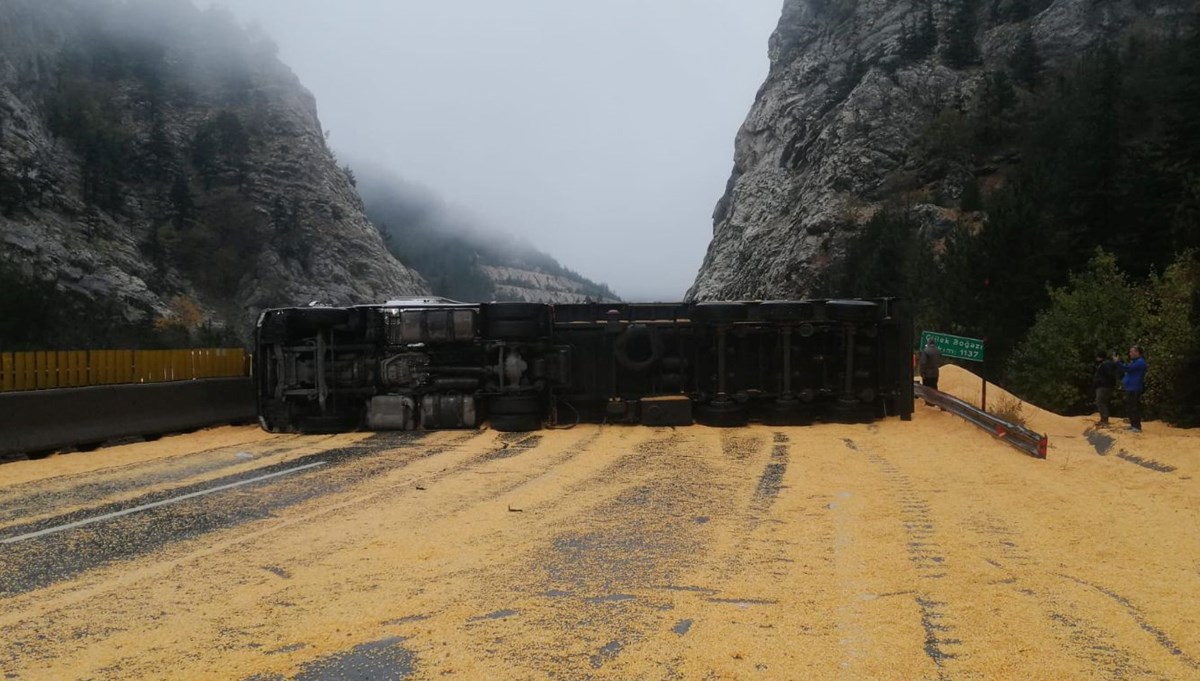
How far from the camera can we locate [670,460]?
11.3m

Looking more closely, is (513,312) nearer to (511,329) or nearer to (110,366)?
(511,329)

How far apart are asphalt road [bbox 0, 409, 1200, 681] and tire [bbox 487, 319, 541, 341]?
467cm

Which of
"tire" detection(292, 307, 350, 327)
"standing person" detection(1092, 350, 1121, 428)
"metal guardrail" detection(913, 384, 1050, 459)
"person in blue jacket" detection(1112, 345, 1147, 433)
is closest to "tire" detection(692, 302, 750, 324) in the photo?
"metal guardrail" detection(913, 384, 1050, 459)

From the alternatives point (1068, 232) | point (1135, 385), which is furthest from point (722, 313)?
point (1068, 232)

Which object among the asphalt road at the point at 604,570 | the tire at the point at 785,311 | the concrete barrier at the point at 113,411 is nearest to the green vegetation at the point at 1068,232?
the tire at the point at 785,311

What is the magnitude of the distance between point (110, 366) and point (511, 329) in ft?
22.9

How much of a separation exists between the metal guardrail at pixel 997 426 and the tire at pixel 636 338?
5.99m

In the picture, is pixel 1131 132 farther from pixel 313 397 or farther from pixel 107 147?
pixel 107 147

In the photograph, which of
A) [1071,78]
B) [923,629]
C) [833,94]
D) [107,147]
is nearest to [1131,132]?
[1071,78]

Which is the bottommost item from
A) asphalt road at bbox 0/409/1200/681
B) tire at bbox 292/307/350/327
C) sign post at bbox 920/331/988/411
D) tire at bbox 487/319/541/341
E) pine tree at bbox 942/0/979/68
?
asphalt road at bbox 0/409/1200/681

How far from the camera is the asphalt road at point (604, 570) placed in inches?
162

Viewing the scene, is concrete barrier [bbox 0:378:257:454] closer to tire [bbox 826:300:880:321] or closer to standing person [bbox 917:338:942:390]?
tire [bbox 826:300:880:321]

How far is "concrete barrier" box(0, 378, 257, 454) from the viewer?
456 inches

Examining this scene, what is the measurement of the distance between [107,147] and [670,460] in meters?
75.5
